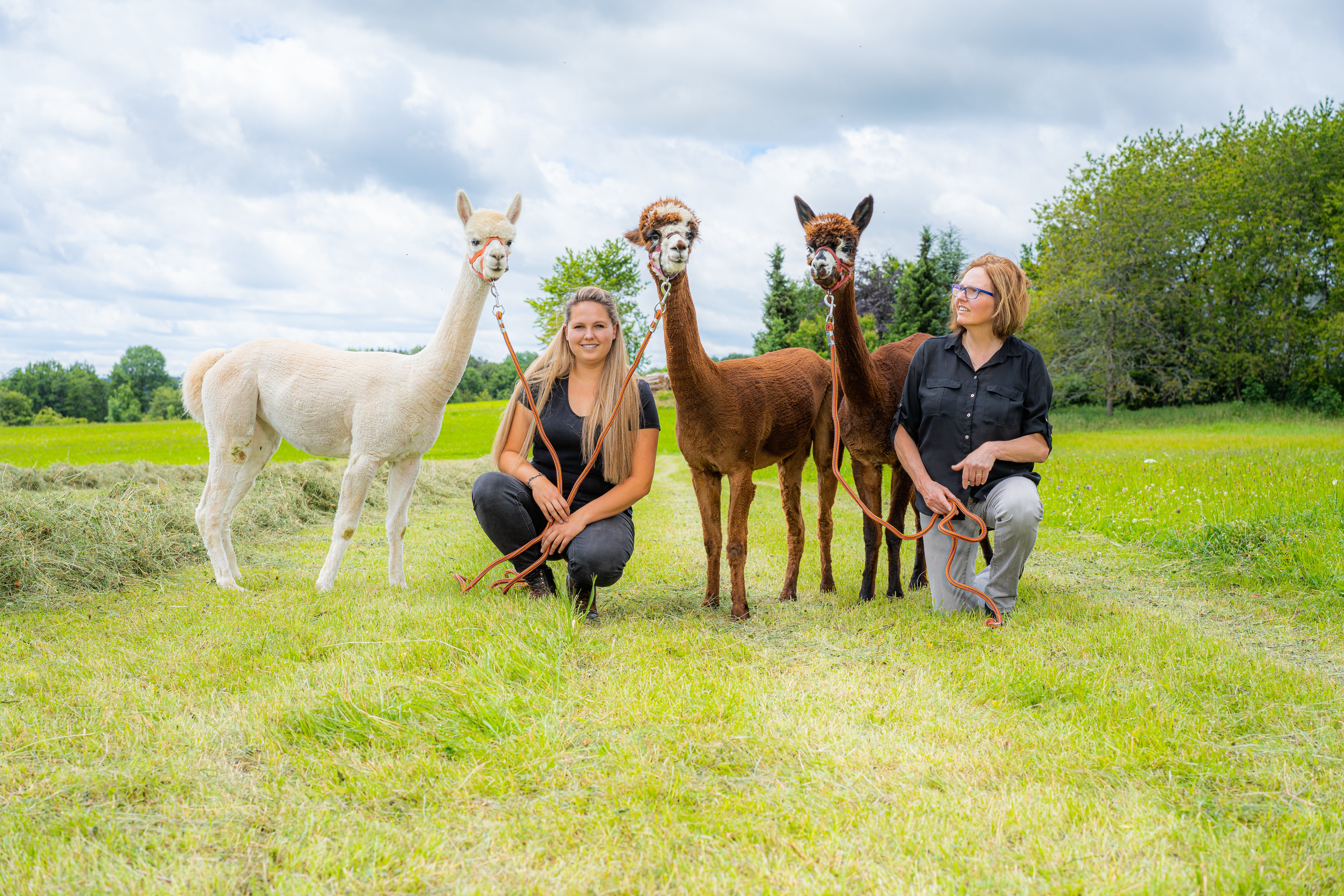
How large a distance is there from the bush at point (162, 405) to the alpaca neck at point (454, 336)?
3185 cm

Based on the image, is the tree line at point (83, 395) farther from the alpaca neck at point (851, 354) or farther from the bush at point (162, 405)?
→ the alpaca neck at point (851, 354)

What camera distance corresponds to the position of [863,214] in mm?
4367

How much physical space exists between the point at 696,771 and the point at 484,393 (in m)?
A: 43.9

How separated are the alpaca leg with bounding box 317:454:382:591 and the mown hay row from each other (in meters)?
1.46

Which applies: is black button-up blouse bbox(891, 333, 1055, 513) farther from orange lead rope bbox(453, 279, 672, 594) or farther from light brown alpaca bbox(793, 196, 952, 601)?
orange lead rope bbox(453, 279, 672, 594)

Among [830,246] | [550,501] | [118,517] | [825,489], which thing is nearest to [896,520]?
[825,489]

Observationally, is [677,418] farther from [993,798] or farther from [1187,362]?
[1187,362]

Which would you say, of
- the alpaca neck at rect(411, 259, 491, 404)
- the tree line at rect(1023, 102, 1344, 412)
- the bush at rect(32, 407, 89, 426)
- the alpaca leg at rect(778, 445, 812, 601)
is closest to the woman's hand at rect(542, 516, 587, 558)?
the alpaca neck at rect(411, 259, 491, 404)

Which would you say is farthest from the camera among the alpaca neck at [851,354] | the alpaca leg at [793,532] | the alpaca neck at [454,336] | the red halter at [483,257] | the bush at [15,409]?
the bush at [15,409]

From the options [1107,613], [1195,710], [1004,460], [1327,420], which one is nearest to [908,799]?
[1195,710]

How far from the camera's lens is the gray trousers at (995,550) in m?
4.04

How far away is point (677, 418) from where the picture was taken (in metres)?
4.31

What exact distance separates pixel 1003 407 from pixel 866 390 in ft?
2.55

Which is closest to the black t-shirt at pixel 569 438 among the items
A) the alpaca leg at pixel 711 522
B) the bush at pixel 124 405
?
the alpaca leg at pixel 711 522
